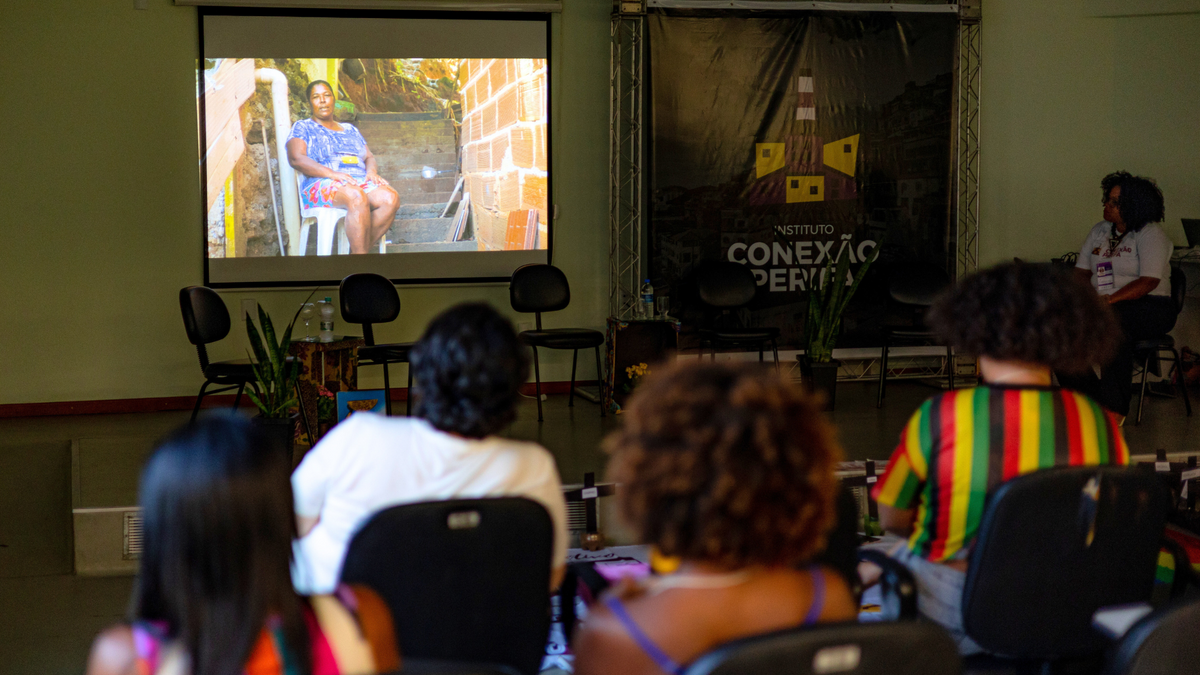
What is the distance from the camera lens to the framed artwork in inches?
182

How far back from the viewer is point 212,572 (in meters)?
0.98

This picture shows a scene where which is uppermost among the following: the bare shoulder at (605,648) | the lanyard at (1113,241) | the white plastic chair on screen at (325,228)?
the white plastic chair on screen at (325,228)

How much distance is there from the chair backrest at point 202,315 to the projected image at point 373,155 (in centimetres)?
82

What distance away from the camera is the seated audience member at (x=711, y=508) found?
1.02 metres

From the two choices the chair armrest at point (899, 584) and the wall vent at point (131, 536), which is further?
the wall vent at point (131, 536)

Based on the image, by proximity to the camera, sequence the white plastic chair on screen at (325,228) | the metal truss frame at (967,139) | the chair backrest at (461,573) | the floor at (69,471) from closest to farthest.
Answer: the chair backrest at (461,573) → the floor at (69,471) → the white plastic chair on screen at (325,228) → the metal truss frame at (967,139)

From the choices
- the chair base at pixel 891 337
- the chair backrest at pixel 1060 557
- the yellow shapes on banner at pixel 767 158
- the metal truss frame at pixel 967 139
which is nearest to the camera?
the chair backrest at pixel 1060 557

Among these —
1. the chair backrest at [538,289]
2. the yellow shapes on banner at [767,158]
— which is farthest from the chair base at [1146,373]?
the chair backrest at [538,289]

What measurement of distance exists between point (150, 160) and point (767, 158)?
12.6ft

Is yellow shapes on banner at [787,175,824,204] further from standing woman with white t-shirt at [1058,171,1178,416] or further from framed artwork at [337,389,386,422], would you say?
framed artwork at [337,389,386,422]

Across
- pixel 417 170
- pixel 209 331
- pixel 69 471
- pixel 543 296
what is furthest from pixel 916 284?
pixel 69 471

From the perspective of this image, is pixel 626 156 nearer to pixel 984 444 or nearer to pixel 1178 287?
pixel 1178 287

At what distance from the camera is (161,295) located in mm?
5883

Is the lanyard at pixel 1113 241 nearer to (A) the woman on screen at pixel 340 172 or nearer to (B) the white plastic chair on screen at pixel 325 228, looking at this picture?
(A) the woman on screen at pixel 340 172
